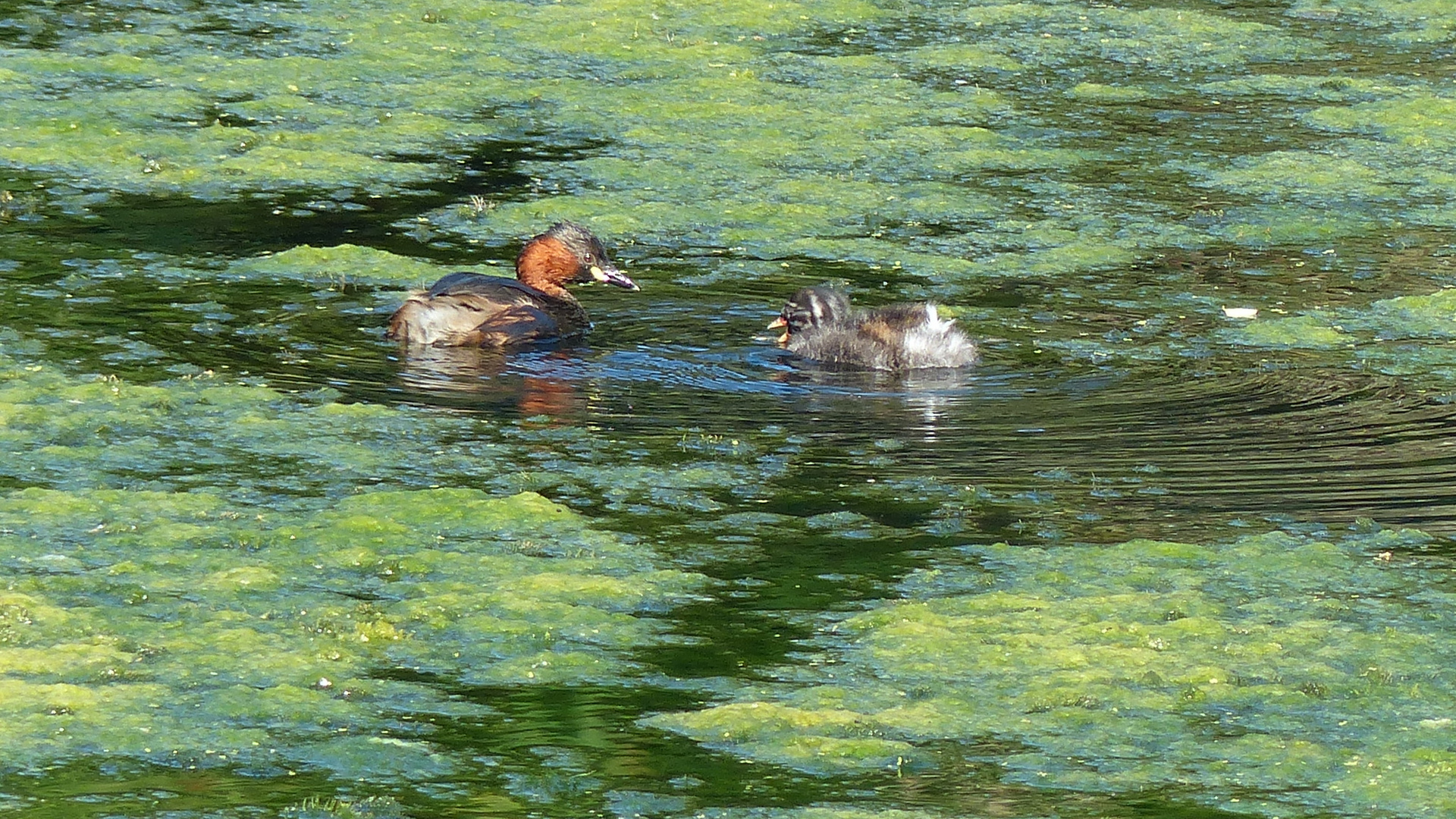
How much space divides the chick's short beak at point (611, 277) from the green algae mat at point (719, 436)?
0.16 m

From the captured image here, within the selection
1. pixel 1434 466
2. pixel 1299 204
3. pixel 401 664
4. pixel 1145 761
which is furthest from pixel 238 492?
pixel 1299 204

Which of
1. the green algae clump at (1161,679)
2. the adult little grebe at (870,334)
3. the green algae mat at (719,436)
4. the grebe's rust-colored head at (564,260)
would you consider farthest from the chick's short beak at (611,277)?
the green algae clump at (1161,679)

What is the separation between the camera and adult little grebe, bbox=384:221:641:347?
8836 millimetres

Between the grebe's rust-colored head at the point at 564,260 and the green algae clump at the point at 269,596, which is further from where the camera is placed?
the grebe's rust-colored head at the point at 564,260

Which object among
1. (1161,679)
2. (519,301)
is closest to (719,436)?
(519,301)

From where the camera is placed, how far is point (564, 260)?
374 inches

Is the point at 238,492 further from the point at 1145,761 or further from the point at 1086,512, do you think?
the point at 1145,761

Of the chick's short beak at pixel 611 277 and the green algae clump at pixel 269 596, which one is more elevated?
the chick's short beak at pixel 611 277

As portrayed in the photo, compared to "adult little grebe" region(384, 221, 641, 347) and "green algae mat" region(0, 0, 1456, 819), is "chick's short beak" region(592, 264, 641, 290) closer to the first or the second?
"adult little grebe" region(384, 221, 641, 347)

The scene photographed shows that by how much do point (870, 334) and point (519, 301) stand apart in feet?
4.68

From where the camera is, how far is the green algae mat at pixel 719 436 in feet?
16.8

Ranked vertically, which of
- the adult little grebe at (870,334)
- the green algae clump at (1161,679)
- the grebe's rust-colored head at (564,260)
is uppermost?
the grebe's rust-colored head at (564,260)

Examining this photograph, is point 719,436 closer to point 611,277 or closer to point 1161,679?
point 611,277

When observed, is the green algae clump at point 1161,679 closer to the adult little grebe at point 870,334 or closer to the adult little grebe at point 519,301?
the adult little grebe at point 870,334
